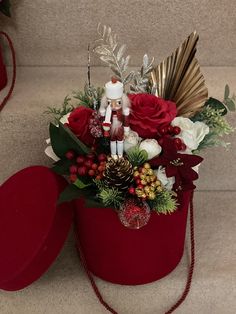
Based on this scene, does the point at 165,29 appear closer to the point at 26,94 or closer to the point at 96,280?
the point at 26,94

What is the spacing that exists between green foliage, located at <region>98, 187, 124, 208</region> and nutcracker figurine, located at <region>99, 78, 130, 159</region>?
56mm

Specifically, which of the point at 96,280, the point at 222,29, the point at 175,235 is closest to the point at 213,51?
the point at 222,29

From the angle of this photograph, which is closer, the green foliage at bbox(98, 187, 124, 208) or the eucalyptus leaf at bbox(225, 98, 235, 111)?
the green foliage at bbox(98, 187, 124, 208)

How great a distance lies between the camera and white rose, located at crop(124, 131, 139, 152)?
0.69m

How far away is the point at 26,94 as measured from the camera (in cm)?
102

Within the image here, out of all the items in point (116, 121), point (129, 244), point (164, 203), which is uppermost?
point (116, 121)

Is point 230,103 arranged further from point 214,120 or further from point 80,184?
point 80,184

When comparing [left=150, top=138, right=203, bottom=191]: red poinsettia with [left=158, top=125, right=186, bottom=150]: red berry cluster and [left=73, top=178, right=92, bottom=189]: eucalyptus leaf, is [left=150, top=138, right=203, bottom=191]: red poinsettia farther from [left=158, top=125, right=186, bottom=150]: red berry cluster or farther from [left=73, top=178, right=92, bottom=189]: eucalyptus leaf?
[left=73, top=178, right=92, bottom=189]: eucalyptus leaf

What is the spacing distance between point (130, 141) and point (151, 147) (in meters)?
0.04

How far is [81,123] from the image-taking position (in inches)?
27.9

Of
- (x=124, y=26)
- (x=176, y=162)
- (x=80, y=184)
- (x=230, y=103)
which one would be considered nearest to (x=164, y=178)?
(x=176, y=162)

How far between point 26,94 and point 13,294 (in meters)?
0.47

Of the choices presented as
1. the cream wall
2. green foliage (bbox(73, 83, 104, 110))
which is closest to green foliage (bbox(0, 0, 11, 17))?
the cream wall

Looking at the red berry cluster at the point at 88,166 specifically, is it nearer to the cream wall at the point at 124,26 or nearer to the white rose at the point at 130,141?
the white rose at the point at 130,141
